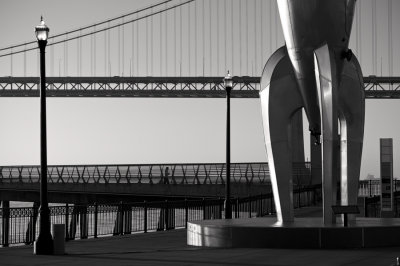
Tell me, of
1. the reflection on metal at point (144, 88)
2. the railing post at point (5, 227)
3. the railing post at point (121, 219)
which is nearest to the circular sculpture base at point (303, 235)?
the railing post at point (5, 227)

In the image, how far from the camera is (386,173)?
83.3 ft

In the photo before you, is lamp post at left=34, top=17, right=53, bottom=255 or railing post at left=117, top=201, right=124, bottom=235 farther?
railing post at left=117, top=201, right=124, bottom=235

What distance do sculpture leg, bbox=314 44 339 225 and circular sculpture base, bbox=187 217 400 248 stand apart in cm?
78

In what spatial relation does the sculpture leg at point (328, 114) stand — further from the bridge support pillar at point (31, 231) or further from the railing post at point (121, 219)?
the railing post at point (121, 219)

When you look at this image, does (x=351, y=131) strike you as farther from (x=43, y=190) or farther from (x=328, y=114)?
(x=43, y=190)

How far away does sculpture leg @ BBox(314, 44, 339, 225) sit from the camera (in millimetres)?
18516

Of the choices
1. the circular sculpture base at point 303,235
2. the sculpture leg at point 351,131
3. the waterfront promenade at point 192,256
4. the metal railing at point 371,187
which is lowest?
the waterfront promenade at point 192,256

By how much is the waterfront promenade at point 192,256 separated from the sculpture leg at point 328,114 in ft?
5.10

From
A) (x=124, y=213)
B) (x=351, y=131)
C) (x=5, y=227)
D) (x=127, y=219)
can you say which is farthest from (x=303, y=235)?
(x=124, y=213)

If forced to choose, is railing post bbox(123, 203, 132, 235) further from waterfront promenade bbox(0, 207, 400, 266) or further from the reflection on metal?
the reflection on metal

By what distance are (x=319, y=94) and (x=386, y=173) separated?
7.52m

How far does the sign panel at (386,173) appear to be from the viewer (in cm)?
2498

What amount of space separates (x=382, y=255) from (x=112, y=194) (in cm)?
3351

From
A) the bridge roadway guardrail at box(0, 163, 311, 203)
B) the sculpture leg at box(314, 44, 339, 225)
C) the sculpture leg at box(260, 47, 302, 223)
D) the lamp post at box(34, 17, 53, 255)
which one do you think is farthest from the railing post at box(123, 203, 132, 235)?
the bridge roadway guardrail at box(0, 163, 311, 203)
